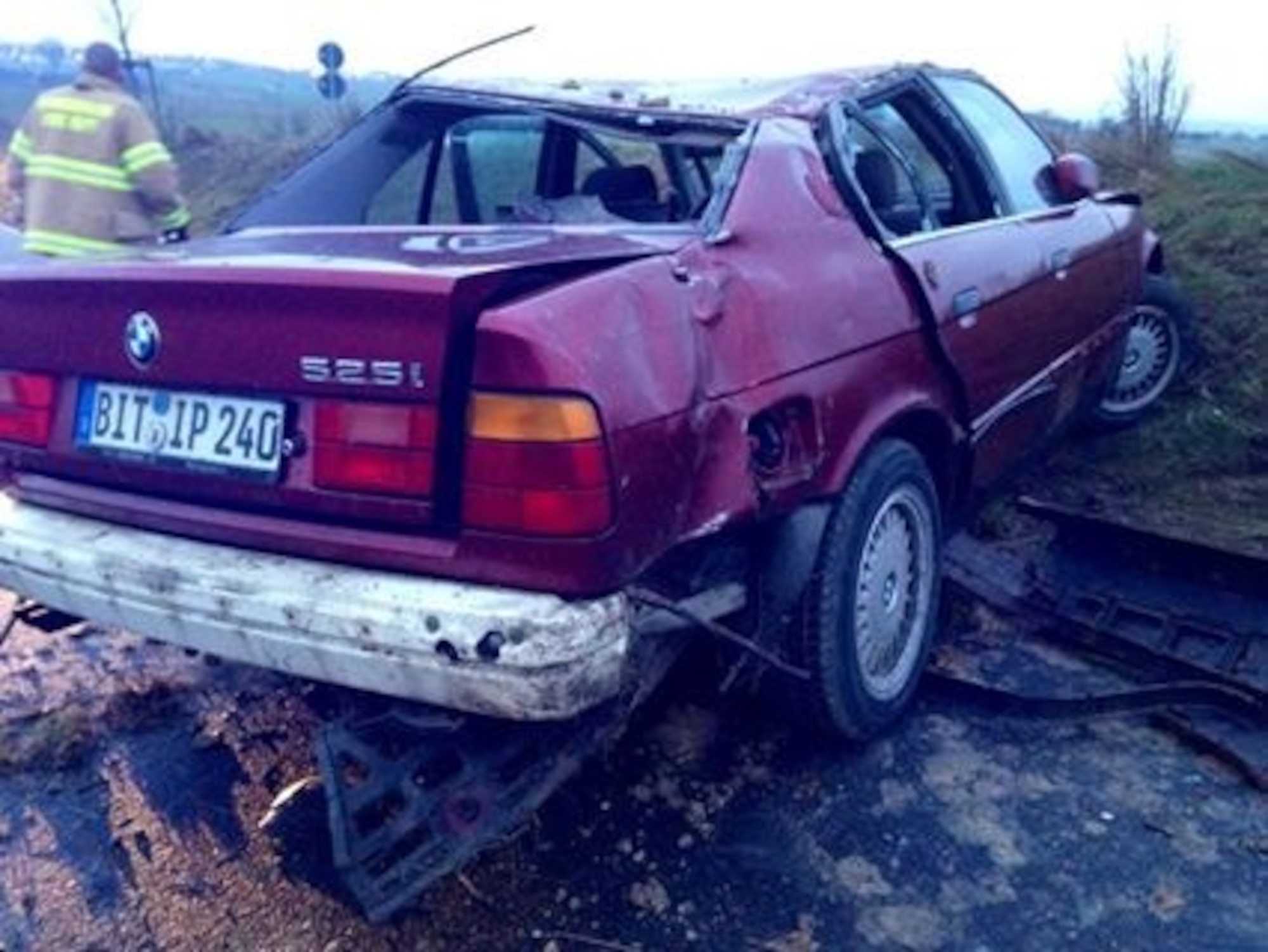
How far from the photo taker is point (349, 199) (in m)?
3.37

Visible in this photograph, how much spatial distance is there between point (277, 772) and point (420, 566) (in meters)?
1.14

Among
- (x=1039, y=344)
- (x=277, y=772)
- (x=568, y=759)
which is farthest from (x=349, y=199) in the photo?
(x=1039, y=344)

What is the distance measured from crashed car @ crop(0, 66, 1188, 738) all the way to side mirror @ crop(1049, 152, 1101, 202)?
68 cm

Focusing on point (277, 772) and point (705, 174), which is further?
point (705, 174)

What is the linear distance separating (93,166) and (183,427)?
3.58 m

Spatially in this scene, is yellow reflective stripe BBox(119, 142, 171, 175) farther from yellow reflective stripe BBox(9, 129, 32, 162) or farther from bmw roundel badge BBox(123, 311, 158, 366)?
bmw roundel badge BBox(123, 311, 158, 366)

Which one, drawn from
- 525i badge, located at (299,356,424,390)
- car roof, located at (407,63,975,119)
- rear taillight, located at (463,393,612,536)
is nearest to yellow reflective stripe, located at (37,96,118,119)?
car roof, located at (407,63,975,119)

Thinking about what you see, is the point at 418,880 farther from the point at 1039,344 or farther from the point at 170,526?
the point at 1039,344

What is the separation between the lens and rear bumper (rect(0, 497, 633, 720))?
198 centimetres

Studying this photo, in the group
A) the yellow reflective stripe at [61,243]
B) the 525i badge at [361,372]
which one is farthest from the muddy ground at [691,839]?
the yellow reflective stripe at [61,243]

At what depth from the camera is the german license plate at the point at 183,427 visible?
2.21m

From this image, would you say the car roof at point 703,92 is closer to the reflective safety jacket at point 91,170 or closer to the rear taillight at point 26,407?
the rear taillight at point 26,407

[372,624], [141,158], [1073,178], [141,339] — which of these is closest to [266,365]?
[141,339]

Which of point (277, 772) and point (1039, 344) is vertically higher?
point (1039, 344)
